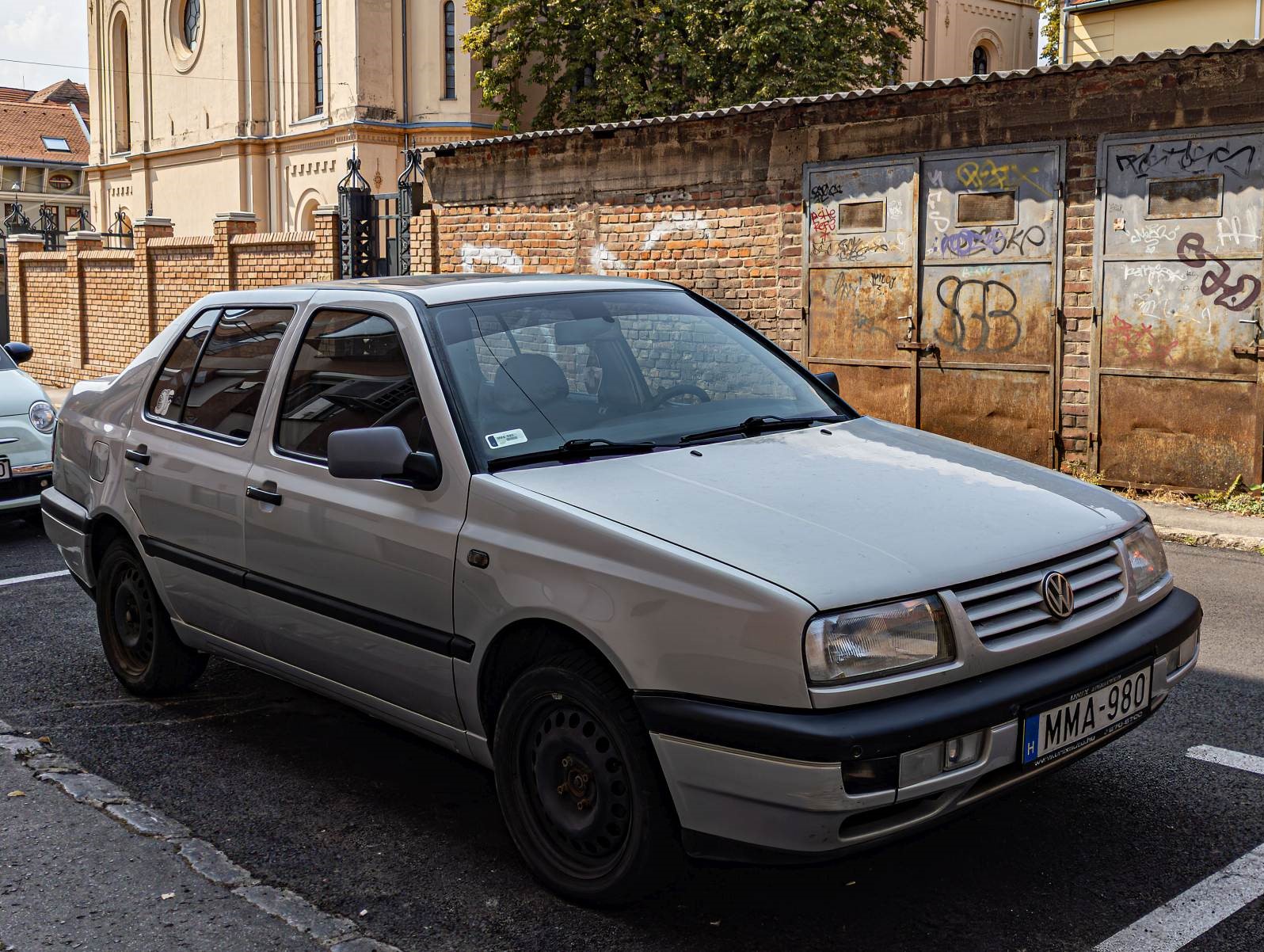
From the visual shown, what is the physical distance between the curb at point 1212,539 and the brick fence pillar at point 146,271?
17940mm

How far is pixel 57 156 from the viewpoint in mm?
75438

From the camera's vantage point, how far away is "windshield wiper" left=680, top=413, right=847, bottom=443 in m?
4.00

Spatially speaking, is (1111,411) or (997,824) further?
(1111,411)

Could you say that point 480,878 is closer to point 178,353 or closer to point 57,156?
point 178,353

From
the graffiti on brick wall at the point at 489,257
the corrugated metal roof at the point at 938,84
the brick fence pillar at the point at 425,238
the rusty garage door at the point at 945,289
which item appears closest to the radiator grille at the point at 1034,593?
the corrugated metal roof at the point at 938,84

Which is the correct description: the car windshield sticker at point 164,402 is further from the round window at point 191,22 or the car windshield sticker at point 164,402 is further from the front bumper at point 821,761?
the round window at point 191,22

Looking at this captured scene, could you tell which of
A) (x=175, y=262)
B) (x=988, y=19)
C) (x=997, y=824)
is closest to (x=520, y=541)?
(x=997, y=824)

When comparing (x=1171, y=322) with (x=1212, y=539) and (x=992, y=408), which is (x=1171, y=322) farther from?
(x=1212, y=539)

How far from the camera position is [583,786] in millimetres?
3377

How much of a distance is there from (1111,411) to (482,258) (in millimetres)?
7769

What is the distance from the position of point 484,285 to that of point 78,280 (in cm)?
2249

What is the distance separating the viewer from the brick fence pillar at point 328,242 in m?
18.2

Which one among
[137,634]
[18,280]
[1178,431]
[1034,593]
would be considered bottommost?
[137,634]

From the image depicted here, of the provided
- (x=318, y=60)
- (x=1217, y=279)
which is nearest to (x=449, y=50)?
(x=318, y=60)
